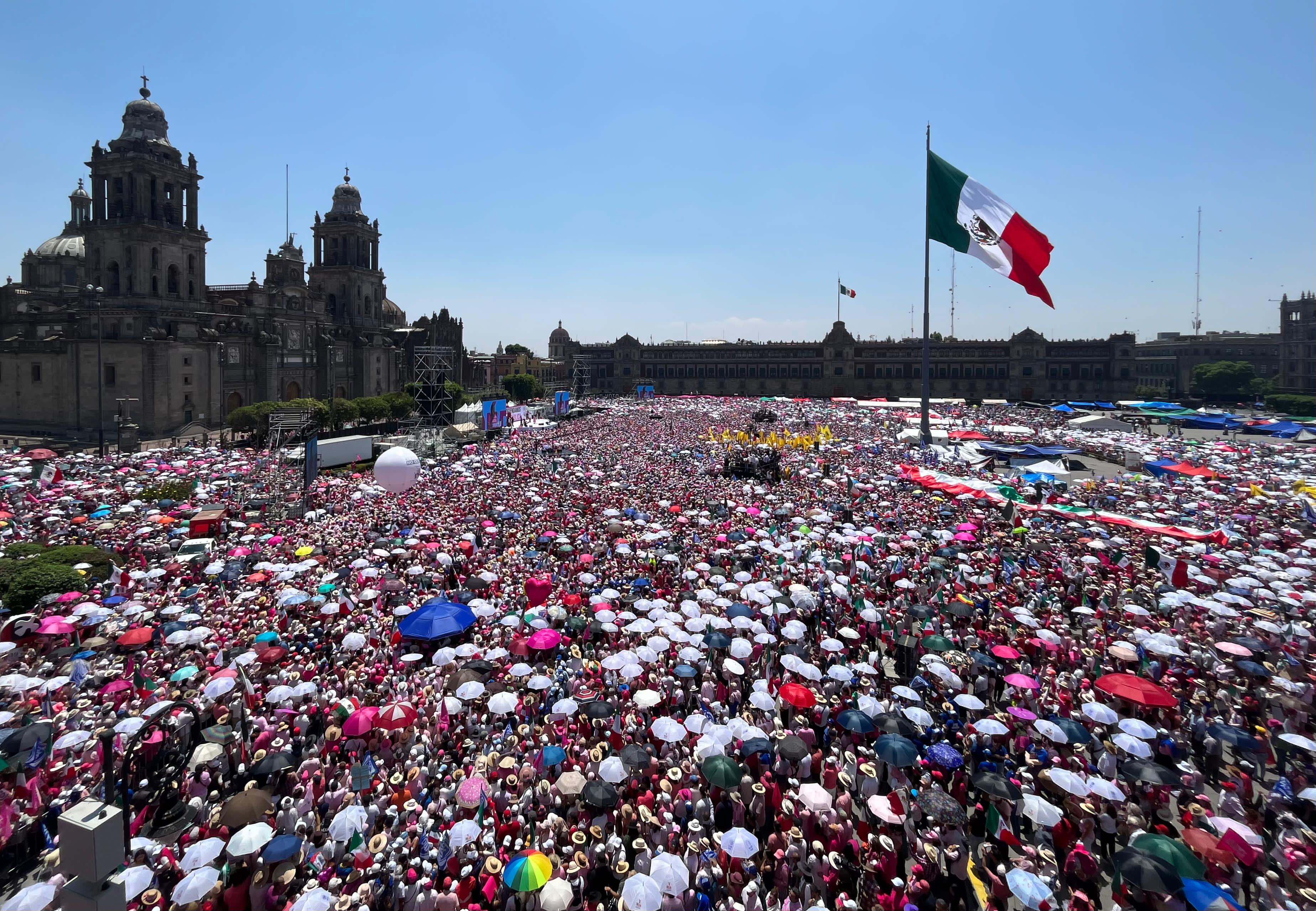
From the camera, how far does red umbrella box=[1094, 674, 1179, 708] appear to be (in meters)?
11.0

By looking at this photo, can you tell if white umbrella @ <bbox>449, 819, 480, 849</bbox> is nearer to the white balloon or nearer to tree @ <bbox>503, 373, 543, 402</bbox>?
the white balloon

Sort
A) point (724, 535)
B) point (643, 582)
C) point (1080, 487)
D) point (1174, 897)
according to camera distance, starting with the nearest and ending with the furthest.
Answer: point (1174, 897), point (643, 582), point (724, 535), point (1080, 487)

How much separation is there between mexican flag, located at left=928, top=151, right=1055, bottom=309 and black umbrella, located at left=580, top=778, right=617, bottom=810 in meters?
23.9

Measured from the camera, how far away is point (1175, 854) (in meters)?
7.75

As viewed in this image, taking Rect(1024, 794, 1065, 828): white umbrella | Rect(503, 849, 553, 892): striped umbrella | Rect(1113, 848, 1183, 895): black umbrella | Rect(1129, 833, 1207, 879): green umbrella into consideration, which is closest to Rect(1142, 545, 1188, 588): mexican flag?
Rect(1129, 833, 1207, 879): green umbrella

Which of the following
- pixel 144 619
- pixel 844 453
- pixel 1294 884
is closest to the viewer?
pixel 1294 884

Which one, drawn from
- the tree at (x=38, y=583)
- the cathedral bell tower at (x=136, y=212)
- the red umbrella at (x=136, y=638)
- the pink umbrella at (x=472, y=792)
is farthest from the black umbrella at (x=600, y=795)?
the cathedral bell tower at (x=136, y=212)

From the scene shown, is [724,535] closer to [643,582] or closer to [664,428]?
[643,582]

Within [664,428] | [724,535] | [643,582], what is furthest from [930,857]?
[664,428]

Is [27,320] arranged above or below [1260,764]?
above

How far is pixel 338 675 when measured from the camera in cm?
1300

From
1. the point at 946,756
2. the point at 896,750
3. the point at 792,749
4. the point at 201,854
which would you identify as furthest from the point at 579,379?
the point at 201,854

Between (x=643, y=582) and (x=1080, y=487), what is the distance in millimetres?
24311

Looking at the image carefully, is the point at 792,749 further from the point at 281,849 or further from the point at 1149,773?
the point at 281,849
